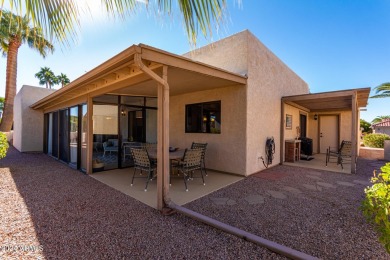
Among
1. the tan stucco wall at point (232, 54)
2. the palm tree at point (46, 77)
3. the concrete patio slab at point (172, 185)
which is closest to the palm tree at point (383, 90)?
the tan stucco wall at point (232, 54)

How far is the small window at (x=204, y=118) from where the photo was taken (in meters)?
6.15

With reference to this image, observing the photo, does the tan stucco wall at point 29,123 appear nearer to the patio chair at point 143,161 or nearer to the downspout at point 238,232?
the patio chair at point 143,161

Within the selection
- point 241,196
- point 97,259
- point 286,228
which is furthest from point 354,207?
point 97,259

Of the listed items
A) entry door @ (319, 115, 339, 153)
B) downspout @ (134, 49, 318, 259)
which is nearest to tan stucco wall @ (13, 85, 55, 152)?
downspout @ (134, 49, 318, 259)

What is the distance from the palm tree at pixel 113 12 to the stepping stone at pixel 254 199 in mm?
3359

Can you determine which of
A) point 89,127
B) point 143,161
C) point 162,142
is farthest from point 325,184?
point 89,127

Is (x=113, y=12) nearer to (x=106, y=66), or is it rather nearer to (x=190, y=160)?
(x=106, y=66)

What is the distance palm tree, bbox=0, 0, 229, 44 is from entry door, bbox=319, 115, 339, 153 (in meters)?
12.5

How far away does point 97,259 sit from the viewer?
2.14 m

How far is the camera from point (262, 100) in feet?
20.8

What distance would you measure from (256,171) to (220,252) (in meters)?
4.14

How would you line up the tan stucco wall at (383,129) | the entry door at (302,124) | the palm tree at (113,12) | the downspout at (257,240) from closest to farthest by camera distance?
the palm tree at (113,12) < the downspout at (257,240) < the entry door at (302,124) < the tan stucco wall at (383,129)

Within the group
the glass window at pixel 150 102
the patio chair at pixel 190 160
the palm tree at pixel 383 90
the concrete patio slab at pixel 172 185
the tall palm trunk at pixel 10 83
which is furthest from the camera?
the tall palm trunk at pixel 10 83

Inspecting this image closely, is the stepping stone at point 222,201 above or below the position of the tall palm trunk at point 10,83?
below
